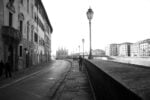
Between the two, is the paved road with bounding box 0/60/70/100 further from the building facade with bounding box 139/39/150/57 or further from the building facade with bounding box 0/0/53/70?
the building facade with bounding box 139/39/150/57

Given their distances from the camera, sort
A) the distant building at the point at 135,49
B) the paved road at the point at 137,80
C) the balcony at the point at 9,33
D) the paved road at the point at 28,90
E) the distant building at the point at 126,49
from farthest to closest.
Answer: the distant building at the point at 126,49
the distant building at the point at 135,49
the balcony at the point at 9,33
the paved road at the point at 28,90
the paved road at the point at 137,80

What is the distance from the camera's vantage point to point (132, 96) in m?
1.82

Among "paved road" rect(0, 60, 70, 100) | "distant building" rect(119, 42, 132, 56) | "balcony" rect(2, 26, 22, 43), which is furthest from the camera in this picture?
"distant building" rect(119, 42, 132, 56)

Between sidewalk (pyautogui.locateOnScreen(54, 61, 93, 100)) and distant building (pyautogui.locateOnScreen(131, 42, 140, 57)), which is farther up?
distant building (pyautogui.locateOnScreen(131, 42, 140, 57))

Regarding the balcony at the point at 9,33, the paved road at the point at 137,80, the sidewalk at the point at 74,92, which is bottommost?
the sidewalk at the point at 74,92

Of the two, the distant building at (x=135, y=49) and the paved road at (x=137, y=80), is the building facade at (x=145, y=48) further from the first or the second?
the paved road at (x=137, y=80)

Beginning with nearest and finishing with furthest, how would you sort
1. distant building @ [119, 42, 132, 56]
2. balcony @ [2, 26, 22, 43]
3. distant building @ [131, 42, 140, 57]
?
1. balcony @ [2, 26, 22, 43]
2. distant building @ [131, 42, 140, 57]
3. distant building @ [119, 42, 132, 56]

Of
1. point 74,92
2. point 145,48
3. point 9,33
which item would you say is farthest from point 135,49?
point 74,92

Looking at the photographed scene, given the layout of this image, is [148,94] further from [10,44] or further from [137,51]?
[137,51]

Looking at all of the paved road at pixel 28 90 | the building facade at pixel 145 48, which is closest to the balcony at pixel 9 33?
the paved road at pixel 28 90

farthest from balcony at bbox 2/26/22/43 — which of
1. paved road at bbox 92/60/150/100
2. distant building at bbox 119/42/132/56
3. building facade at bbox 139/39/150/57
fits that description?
distant building at bbox 119/42/132/56

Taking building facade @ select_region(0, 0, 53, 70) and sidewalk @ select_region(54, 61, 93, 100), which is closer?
sidewalk @ select_region(54, 61, 93, 100)

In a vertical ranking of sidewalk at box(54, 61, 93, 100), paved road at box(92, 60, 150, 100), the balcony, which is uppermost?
the balcony

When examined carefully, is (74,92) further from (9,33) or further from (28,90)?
(9,33)
